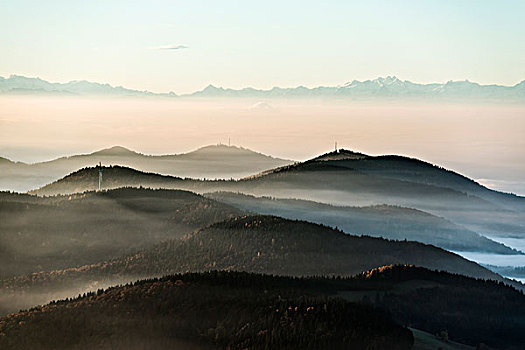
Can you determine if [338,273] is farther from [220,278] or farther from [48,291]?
[220,278]

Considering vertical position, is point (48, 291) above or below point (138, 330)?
below

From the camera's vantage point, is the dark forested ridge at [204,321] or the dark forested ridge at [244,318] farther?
the dark forested ridge at [244,318]

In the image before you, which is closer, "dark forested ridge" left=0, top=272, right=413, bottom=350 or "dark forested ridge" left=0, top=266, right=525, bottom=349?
"dark forested ridge" left=0, top=272, right=413, bottom=350

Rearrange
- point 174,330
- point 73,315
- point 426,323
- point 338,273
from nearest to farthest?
point 174,330 → point 73,315 → point 426,323 → point 338,273

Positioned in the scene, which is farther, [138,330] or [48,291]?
[48,291]

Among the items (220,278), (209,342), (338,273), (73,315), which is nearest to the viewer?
(209,342)

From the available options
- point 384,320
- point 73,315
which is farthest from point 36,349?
point 384,320
